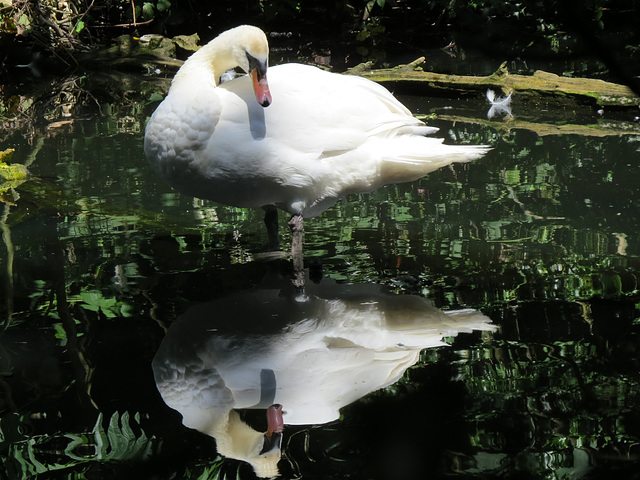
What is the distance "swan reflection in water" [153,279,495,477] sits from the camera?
2.51 m

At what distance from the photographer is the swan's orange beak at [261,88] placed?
3574 mm

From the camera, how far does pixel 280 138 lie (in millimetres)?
3680

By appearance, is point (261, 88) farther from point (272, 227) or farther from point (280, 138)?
point (272, 227)

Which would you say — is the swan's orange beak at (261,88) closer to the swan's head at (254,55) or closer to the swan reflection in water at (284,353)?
the swan's head at (254,55)

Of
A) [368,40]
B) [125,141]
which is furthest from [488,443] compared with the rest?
[368,40]

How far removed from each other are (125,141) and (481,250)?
3698 mm

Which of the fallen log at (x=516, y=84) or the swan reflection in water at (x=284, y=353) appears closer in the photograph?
the swan reflection in water at (x=284, y=353)

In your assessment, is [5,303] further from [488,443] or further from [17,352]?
[488,443]

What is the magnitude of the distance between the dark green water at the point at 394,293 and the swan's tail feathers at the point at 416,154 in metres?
0.44

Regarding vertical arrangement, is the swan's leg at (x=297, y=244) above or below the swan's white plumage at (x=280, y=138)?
below

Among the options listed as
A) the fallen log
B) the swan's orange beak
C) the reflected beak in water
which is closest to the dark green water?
the reflected beak in water

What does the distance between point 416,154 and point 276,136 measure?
78 centimetres

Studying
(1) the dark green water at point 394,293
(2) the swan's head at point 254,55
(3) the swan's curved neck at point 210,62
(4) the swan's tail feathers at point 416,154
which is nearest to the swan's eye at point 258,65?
(2) the swan's head at point 254,55

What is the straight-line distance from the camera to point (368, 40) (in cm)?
1342
